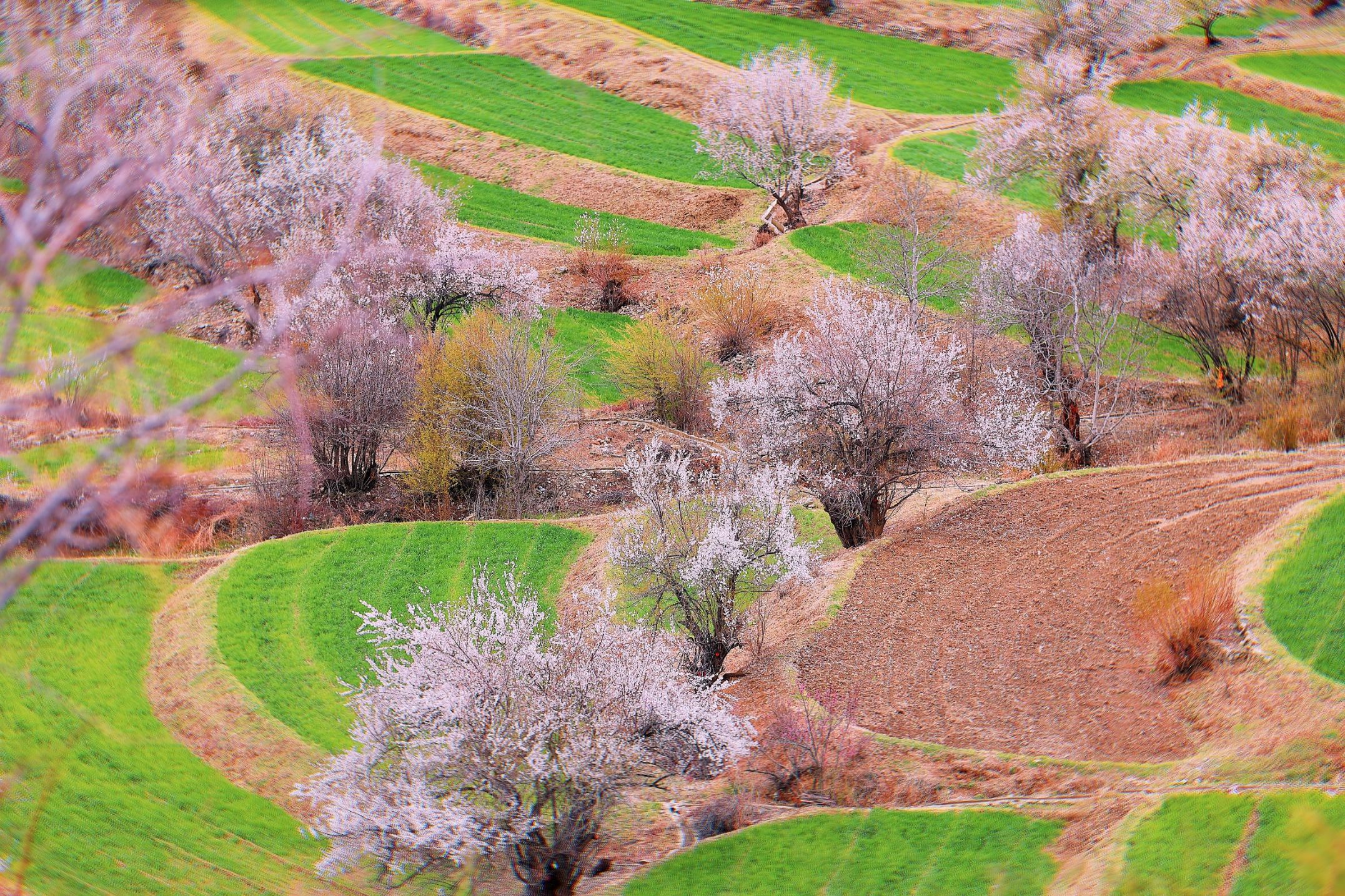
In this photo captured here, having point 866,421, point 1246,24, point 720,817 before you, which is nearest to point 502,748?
point 720,817

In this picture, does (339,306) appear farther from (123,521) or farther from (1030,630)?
(123,521)

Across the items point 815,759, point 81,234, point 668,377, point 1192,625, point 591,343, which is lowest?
point 591,343

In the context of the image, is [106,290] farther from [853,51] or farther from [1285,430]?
[853,51]

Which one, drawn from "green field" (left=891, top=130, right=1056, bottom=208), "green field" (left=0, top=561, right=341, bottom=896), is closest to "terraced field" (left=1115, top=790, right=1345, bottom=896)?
"green field" (left=0, top=561, right=341, bottom=896)

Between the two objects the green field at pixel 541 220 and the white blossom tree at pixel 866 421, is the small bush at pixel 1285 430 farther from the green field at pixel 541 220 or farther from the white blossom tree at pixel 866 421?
the green field at pixel 541 220

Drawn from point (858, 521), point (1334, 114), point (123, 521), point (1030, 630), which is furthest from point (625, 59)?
point (123, 521)

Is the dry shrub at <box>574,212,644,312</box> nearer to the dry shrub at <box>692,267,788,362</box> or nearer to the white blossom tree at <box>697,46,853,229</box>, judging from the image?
the dry shrub at <box>692,267,788,362</box>

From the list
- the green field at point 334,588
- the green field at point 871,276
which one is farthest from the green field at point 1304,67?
the green field at point 334,588
